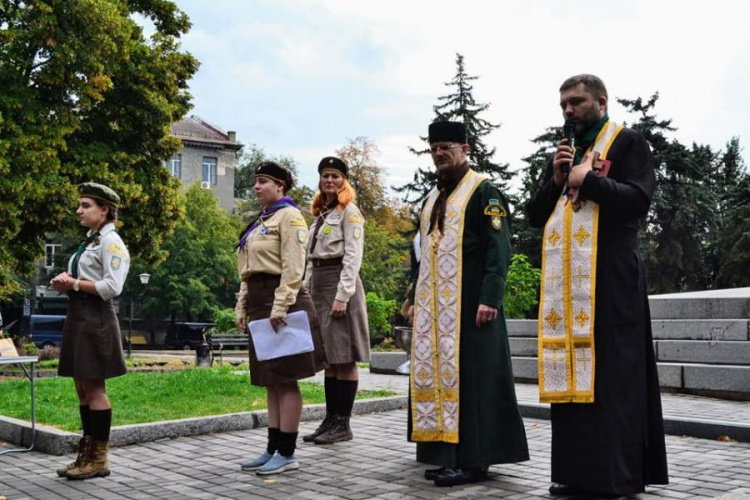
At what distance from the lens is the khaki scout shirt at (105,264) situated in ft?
20.5

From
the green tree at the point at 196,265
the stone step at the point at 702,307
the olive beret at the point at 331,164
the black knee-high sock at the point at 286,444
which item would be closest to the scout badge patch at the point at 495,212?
the black knee-high sock at the point at 286,444

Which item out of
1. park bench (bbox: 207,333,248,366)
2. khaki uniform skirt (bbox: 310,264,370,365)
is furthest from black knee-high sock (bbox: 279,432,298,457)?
park bench (bbox: 207,333,248,366)

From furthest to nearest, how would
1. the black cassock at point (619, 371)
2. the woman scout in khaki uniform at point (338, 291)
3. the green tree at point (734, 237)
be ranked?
the green tree at point (734, 237)
the woman scout in khaki uniform at point (338, 291)
the black cassock at point (619, 371)

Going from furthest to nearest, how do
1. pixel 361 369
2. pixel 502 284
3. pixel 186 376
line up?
pixel 361 369 → pixel 186 376 → pixel 502 284

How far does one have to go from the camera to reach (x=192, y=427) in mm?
8125

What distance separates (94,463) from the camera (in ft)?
20.5

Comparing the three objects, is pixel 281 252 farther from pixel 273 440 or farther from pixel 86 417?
pixel 86 417

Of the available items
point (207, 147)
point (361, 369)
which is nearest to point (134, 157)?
point (361, 369)

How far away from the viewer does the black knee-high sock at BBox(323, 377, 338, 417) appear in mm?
7883

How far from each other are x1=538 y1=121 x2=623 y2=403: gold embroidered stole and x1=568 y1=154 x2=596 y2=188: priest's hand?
0.34 ft

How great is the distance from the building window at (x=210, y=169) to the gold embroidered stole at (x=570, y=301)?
Answer: 62.3m

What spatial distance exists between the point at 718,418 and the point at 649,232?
122 ft

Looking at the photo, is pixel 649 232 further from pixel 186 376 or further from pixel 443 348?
pixel 443 348

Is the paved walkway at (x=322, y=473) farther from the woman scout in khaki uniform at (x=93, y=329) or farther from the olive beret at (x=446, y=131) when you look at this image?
the olive beret at (x=446, y=131)
